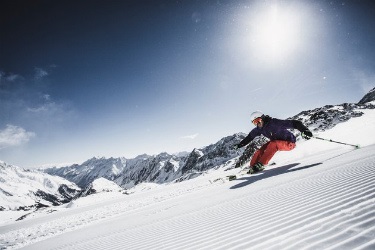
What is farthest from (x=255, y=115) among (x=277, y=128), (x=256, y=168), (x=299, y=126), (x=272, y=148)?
(x=256, y=168)

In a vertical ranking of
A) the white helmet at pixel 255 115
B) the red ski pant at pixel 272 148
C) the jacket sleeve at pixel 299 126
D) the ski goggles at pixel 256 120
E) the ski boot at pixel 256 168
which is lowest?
the ski boot at pixel 256 168

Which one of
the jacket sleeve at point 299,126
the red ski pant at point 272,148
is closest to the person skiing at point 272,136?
the red ski pant at point 272,148

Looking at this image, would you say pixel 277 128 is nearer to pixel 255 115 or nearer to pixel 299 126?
pixel 299 126

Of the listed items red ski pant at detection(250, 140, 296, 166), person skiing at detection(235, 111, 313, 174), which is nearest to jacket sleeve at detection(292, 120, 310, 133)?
person skiing at detection(235, 111, 313, 174)

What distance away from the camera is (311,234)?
103 inches

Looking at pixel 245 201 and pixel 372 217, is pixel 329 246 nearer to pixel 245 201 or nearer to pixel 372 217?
pixel 372 217

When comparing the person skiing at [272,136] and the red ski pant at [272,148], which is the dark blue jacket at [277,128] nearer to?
the person skiing at [272,136]

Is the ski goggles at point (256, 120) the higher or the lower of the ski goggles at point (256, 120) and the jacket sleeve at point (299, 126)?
the higher

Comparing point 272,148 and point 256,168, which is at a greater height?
point 272,148

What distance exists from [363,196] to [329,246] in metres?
1.72

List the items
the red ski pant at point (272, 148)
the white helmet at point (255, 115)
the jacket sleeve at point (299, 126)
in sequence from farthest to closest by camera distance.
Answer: the white helmet at point (255, 115)
the red ski pant at point (272, 148)
the jacket sleeve at point (299, 126)

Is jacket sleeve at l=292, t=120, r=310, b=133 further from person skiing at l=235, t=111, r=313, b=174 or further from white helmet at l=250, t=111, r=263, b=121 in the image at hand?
white helmet at l=250, t=111, r=263, b=121

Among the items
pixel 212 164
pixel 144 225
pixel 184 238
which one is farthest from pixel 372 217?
pixel 212 164

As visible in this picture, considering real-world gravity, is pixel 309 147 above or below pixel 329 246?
above
